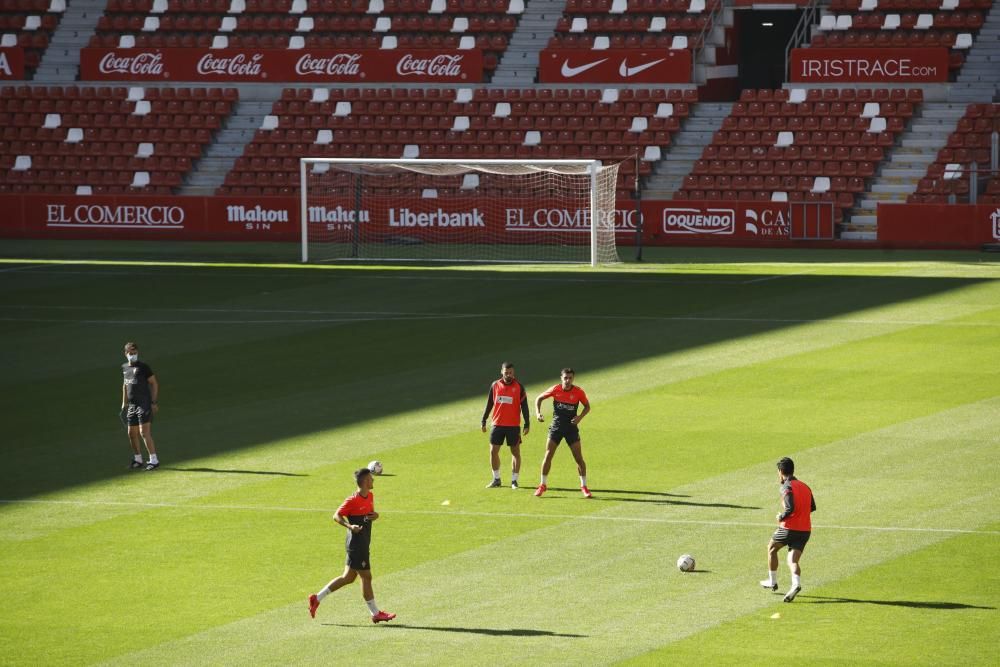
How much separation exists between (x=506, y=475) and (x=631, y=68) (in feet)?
128

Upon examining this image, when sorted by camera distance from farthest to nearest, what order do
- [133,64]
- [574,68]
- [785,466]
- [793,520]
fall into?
[133,64] < [574,68] < [793,520] < [785,466]

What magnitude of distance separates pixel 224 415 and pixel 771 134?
3274 cm

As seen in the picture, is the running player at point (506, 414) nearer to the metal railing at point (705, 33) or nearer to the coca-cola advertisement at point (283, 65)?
the metal railing at point (705, 33)

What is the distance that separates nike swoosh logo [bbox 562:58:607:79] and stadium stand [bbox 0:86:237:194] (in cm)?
1332

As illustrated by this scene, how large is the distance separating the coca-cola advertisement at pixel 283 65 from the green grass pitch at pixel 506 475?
20014mm

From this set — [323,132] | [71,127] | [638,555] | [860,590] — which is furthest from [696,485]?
[71,127]

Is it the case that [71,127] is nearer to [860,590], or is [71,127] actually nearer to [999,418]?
[999,418]

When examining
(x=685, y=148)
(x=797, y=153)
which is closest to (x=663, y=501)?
(x=797, y=153)

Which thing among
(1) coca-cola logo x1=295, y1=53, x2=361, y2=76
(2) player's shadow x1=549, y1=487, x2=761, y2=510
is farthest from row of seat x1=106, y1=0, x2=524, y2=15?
(2) player's shadow x1=549, y1=487, x2=761, y2=510

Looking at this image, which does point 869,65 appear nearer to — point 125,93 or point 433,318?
point 433,318

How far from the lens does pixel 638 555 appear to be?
20094mm

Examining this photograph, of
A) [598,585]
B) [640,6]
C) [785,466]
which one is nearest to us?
[785,466]

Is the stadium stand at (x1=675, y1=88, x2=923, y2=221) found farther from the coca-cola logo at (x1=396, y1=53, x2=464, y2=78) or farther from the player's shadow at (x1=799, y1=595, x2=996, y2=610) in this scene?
the player's shadow at (x1=799, y1=595, x2=996, y2=610)

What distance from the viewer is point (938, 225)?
52.4m
